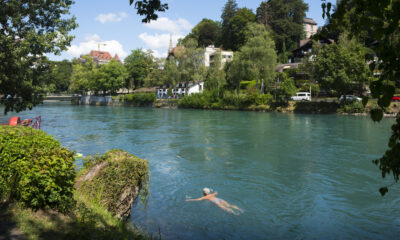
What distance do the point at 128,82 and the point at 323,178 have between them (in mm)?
114530

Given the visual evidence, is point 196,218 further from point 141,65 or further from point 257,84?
point 141,65

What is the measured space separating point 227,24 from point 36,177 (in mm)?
114555

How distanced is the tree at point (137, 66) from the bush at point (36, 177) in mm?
115185

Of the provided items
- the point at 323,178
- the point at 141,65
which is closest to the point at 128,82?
the point at 141,65

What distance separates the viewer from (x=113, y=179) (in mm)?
8117

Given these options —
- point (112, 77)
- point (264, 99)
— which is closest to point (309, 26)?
point (264, 99)

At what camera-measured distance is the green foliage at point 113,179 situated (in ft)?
26.0

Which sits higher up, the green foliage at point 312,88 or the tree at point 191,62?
the tree at point 191,62

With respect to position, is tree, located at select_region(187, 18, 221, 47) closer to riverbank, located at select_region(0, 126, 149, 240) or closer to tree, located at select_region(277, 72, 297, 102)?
tree, located at select_region(277, 72, 297, 102)

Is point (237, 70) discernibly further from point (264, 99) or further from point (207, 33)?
point (207, 33)

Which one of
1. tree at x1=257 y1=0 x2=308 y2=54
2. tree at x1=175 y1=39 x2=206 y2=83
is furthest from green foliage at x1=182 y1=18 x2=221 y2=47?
tree at x1=175 y1=39 x2=206 y2=83

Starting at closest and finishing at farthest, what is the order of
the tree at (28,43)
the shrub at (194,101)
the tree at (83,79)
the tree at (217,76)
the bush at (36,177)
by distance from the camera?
1. the bush at (36,177)
2. the tree at (28,43)
3. the shrub at (194,101)
4. the tree at (217,76)
5. the tree at (83,79)

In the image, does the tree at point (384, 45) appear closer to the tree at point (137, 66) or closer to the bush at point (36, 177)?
the bush at point (36, 177)

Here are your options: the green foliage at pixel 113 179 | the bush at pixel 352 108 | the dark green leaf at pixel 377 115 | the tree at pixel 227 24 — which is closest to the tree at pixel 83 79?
the tree at pixel 227 24
